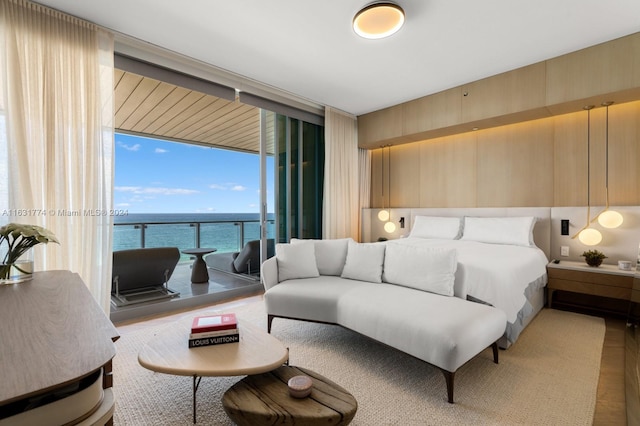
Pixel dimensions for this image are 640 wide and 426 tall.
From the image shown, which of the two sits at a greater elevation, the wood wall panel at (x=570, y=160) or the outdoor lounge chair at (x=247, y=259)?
the wood wall panel at (x=570, y=160)

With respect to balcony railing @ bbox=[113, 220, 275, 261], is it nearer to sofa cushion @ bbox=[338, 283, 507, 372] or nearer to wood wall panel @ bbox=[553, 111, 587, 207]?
sofa cushion @ bbox=[338, 283, 507, 372]

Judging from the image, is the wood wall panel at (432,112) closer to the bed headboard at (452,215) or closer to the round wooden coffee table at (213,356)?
the bed headboard at (452,215)

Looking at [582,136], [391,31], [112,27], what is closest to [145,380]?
[112,27]

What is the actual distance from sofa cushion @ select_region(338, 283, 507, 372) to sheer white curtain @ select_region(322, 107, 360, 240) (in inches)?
97.4

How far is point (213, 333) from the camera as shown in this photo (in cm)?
168

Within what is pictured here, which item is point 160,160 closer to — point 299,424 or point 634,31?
point 299,424

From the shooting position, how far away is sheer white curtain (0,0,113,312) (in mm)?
2264

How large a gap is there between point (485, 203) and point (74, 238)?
15.4 ft

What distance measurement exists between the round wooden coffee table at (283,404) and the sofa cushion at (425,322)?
2.24 ft

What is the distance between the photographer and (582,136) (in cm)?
348

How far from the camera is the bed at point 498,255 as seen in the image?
2359mm

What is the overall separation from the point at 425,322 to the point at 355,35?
2555 millimetres

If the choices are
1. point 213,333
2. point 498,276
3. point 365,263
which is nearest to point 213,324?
point 213,333

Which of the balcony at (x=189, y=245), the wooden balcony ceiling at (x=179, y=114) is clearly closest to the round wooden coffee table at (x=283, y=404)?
the balcony at (x=189, y=245)
